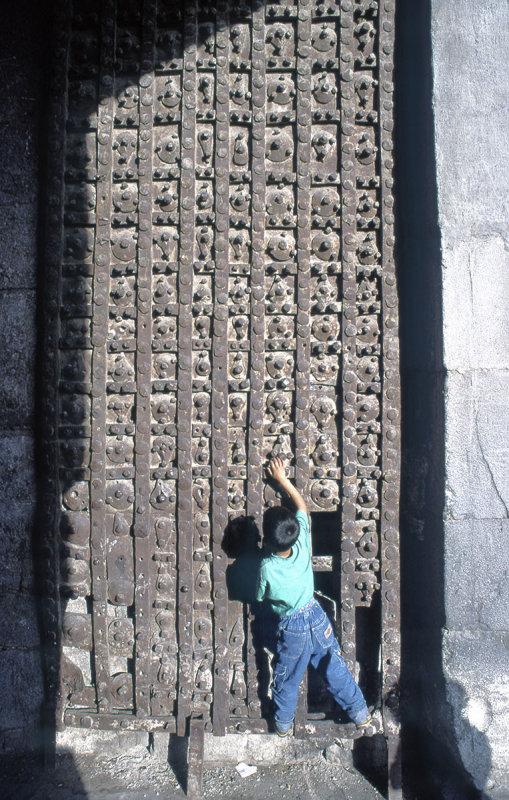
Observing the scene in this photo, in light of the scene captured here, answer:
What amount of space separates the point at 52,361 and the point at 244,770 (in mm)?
2685

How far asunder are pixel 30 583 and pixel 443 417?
2.55 metres

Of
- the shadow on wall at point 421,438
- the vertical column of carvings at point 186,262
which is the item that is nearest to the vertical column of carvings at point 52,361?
the vertical column of carvings at point 186,262

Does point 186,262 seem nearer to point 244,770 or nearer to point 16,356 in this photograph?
point 16,356

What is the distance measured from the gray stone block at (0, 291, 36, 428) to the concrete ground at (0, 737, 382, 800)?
81.6 inches

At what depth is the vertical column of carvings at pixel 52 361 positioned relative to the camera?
2.71 m

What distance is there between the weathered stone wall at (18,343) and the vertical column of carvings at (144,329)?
2.04ft

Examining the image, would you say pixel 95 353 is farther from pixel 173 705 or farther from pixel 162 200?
pixel 173 705

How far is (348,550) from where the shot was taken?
9.07ft

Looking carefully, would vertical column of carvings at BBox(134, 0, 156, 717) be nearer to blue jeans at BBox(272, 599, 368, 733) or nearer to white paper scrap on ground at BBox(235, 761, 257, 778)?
blue jeans at BBox(272, 599, 368, 733)

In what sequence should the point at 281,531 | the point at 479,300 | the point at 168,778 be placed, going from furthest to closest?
1. the point at 168,778
2. the point at 479,300
3. the point at 281,531

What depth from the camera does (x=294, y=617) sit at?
8.64 feet

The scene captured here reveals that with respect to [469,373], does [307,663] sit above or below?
below

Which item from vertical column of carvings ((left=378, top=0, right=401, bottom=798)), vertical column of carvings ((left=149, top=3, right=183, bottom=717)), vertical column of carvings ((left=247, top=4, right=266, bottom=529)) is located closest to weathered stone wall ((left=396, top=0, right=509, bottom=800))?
vertical column of carvings ((left=378, top=0, right=401, bottom=798))

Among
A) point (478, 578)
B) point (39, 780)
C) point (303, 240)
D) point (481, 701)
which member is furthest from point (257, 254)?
point (39, 780)
